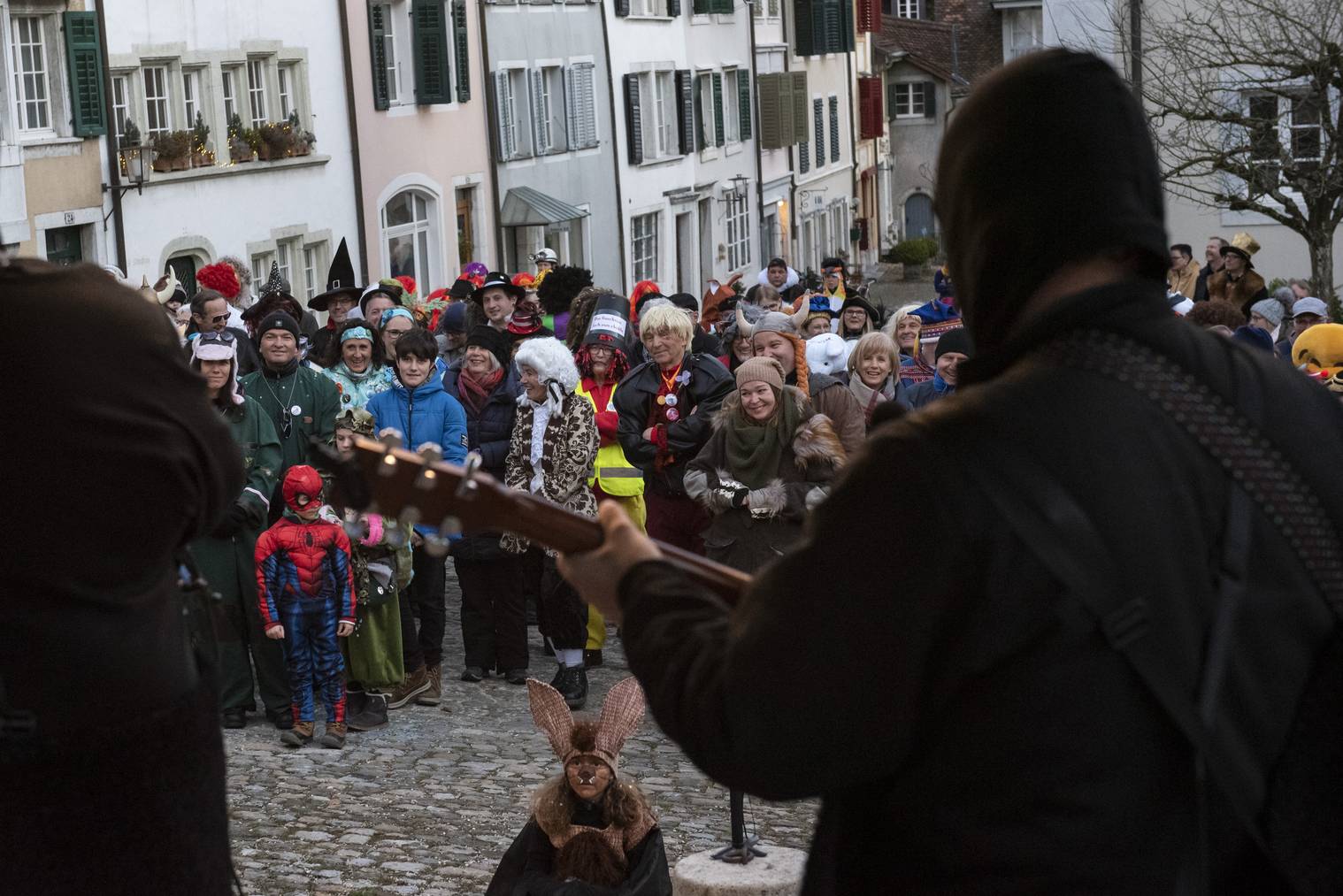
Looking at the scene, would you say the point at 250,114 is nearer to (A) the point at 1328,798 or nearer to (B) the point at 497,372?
(B) the point at 497,372

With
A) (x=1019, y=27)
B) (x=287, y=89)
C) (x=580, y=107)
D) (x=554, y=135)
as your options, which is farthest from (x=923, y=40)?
(x=287, y=89)

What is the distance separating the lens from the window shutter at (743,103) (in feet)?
156

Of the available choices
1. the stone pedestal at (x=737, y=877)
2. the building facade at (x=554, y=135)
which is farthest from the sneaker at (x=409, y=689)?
the building facade at (x=554, y=135)

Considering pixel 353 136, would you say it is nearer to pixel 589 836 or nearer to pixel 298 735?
pixel 298 735

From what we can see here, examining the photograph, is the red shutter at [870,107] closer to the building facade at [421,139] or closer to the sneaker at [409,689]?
the building facade at [421,139]

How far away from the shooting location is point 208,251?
23.5 metres

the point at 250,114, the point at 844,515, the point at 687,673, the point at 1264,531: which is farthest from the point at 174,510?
the point at 250,114

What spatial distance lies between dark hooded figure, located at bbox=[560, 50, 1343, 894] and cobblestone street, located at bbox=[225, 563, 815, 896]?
5.33 meters

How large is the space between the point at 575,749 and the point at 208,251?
18.0m

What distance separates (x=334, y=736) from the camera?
31.7 feet

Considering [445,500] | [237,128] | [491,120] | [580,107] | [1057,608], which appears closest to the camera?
[1057,608]

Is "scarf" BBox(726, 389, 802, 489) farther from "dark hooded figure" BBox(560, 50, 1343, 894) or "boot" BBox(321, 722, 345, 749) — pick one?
"dark hooded figure" BBox(560, 50, 1343, 894)

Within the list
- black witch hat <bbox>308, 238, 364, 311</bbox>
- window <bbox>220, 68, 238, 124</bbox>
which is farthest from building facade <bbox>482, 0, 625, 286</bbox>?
black witch hat <bbox>308, 238, 364, 311</bbox>

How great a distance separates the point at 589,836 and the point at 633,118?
33.9m
